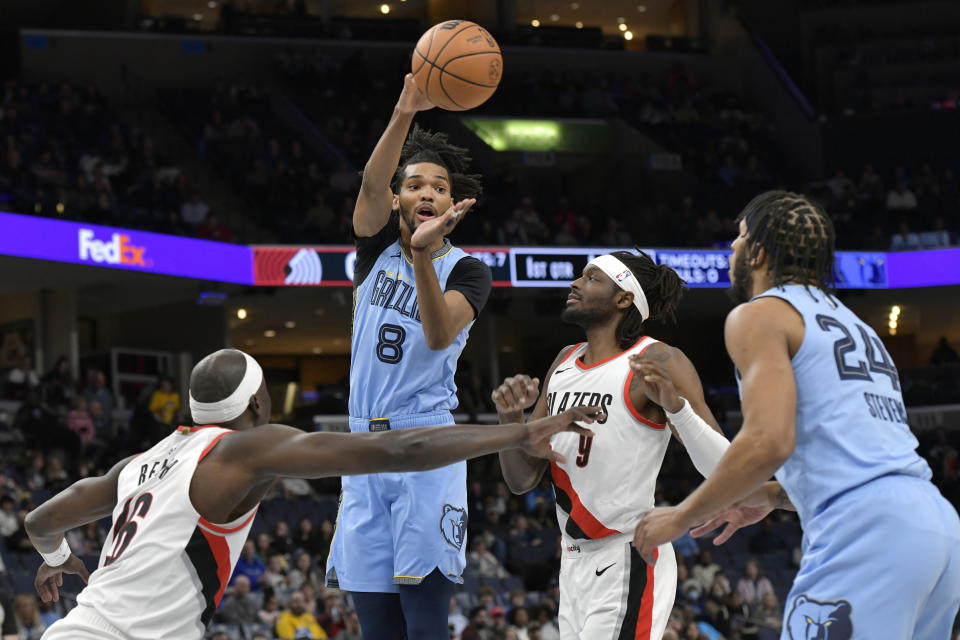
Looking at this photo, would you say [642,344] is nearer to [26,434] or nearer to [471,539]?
[471,539]

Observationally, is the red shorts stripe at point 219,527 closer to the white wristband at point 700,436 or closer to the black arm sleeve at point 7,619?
the white wristband at point 700,436

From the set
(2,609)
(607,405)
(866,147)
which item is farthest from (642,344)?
(866,147)

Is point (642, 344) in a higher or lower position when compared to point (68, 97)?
lower

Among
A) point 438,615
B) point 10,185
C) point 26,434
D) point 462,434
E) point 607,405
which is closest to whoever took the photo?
point 462,434

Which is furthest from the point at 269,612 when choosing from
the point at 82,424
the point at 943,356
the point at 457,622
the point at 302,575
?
the point at 943,356

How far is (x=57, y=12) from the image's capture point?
2777 centimetres

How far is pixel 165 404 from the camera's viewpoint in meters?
17.4

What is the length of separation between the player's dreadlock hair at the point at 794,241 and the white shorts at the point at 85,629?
7.13 ft

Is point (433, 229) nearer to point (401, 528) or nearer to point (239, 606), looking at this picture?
point (401, 528)

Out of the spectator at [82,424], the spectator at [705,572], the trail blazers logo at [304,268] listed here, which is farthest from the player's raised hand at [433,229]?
the trail blazers logo at [304,268]

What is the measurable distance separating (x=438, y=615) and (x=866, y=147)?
79.6 ft

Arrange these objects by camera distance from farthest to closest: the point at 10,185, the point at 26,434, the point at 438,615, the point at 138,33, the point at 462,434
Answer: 1. the point at 138,33
2. the point at 10,185
3. the point at 26,434
4. the point at 438,615
5. the point at 462,434

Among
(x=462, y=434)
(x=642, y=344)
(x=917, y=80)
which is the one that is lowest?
(x=462, y=434)

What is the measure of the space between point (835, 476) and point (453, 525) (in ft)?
5.75
